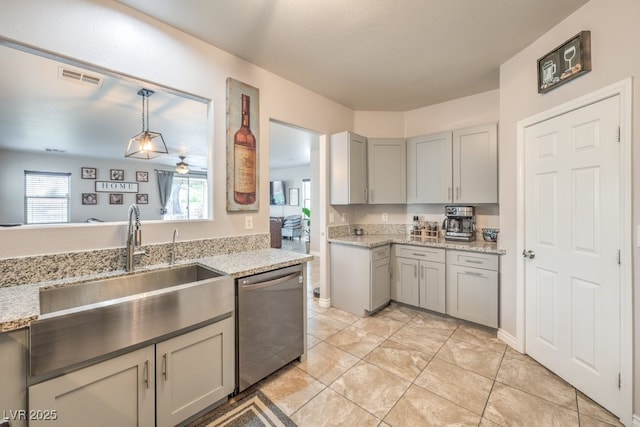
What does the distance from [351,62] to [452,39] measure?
2.89 feet

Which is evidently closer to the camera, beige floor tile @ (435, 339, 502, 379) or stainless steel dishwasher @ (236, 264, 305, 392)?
stainless steel dishwasher @ (236, 264, 305, 392)

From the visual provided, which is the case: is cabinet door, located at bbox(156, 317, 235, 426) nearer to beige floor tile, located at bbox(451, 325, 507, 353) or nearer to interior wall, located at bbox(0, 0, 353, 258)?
interior wall, located at bbox(0, 0, 353, 258)

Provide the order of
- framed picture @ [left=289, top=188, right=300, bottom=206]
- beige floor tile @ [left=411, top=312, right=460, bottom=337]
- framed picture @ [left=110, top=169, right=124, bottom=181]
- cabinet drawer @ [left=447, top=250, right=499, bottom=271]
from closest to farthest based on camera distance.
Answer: cabinet drawer @ [left=447, top=250, right=499, bottom=271] < beige floor tile @ [left=411, top=312, right=460, bottom=337] < framed picture @ [left=110, top=169, right=124, bottom=181] < framed picture @ [left=289, top=188, right=300, bottom=206]

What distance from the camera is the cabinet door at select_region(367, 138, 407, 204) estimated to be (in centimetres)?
362

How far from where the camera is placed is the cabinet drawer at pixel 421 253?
3012 mm

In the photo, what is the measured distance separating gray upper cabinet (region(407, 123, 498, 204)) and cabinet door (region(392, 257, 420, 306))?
2.81ft

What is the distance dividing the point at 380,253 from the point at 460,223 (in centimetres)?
110

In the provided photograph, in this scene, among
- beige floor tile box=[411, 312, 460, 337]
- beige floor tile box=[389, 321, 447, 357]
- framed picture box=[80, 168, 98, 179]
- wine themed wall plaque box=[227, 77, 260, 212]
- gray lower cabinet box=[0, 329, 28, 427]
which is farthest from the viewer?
framed picture box=[80, 168, 98, 179]

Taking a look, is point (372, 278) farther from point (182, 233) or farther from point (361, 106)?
point (361, 106)

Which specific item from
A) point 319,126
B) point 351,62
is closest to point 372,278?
point 319,126

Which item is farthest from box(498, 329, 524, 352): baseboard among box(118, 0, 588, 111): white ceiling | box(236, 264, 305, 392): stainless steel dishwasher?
box(118, 0, 588, 111): white ceiling

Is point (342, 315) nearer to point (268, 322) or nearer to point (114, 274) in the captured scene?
point (268, 322)

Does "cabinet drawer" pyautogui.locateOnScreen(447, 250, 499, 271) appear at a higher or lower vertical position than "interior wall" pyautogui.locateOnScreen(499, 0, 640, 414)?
lower

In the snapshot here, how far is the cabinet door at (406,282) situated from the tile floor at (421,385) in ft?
1.80
